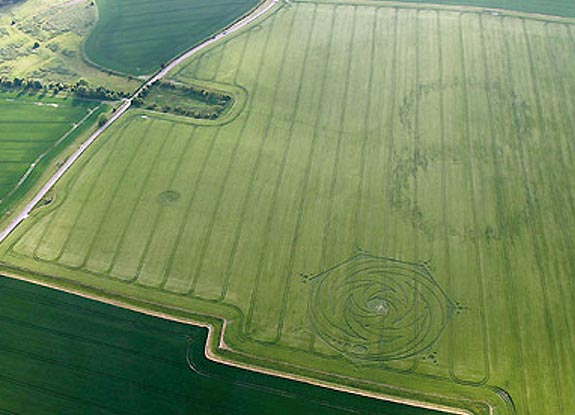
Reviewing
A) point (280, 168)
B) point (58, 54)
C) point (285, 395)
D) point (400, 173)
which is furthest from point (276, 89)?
point (285, 395)

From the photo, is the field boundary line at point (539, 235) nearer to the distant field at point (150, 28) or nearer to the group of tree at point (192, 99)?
the group of tree at point (192, 99)

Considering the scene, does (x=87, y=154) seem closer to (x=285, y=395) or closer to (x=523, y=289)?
(x=285, y=395)

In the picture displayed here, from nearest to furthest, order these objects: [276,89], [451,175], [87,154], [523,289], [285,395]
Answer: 1. [285,395]
2. [523,289]
3. [451,175]
4. [87,154]
5. [276,89]

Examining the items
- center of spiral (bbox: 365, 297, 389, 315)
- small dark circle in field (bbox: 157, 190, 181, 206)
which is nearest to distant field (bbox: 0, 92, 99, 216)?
small dark circle in field (bbox: 157, 190, 181, 206)

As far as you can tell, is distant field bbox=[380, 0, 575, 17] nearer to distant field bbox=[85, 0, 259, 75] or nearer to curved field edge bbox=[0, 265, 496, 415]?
distant field bbox=[85, 0, 259, 75]

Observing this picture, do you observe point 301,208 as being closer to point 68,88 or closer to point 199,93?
point 199,93

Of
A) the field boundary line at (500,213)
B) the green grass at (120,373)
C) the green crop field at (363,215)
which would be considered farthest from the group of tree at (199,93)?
the field boundary line at (500,213)
